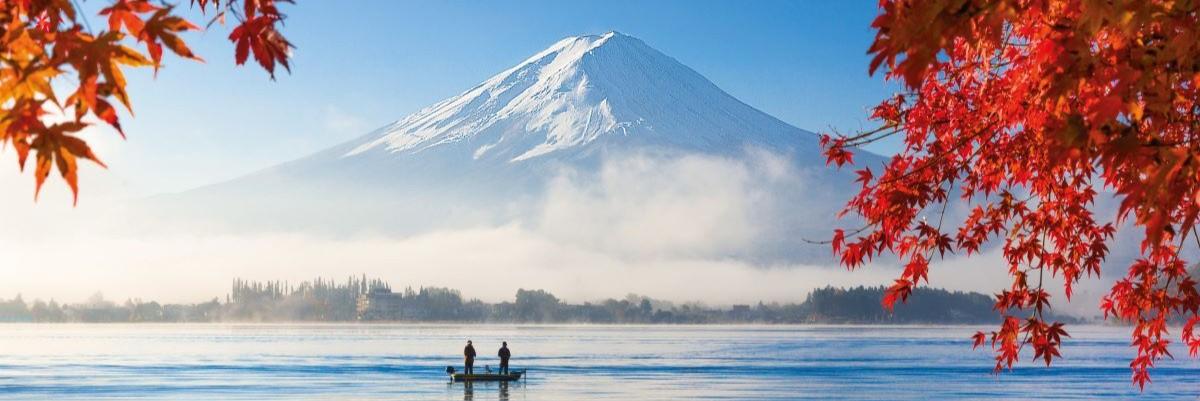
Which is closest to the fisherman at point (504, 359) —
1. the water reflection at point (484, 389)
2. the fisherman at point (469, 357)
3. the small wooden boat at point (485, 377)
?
the small wooden boat at point (485, 377)

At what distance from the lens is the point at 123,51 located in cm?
353

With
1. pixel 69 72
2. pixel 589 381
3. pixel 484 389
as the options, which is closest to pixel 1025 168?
pixel 69 72

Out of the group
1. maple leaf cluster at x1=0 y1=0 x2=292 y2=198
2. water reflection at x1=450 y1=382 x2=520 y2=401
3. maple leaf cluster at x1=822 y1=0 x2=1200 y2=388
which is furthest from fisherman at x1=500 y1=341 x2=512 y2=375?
maple leaf cluster at x1=0 y1=0 x2=292 y2=198

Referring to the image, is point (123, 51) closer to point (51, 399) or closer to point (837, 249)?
point (837, 249)

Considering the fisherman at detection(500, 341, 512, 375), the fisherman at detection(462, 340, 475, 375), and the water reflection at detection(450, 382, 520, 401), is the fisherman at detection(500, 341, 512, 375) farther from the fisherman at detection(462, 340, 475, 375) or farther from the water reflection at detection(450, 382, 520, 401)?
the fisherman at detection(462, 340, 475, 375)

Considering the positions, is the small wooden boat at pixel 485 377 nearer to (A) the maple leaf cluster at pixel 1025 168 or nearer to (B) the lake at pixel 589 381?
(B) the lake at pixel 589 381

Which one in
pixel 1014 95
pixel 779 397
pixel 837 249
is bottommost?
pixel 779 397

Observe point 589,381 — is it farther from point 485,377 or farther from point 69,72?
point 69,72

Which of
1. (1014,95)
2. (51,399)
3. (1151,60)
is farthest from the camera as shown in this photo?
(51,399)

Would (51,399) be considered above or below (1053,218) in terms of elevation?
below

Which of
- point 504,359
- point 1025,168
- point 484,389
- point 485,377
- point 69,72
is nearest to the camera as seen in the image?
point 69,72

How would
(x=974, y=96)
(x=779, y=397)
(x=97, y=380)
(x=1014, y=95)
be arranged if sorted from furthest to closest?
(x=97, y=380), (x=779, y=397), (x=974, y=96), (x=1014, y=95)

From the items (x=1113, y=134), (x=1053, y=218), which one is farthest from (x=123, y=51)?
(x=1053, y=218)

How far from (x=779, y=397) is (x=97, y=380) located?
25994 mm
